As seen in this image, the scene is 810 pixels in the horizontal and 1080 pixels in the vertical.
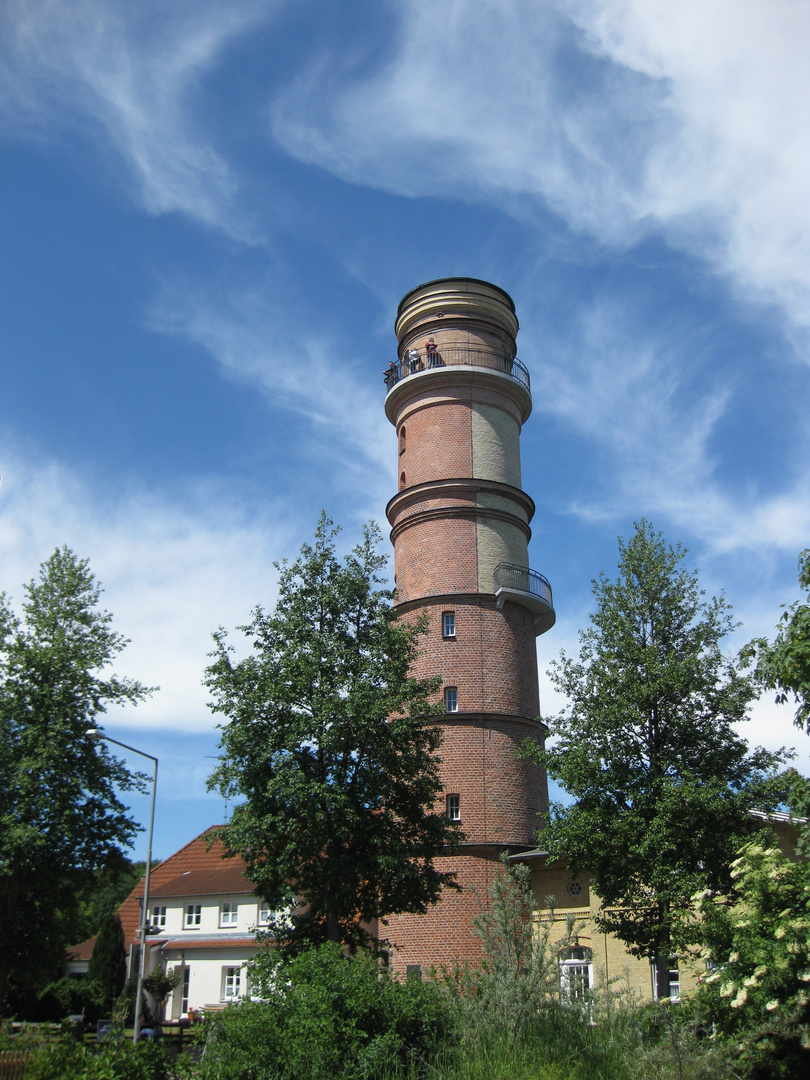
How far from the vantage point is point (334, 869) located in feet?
58.6

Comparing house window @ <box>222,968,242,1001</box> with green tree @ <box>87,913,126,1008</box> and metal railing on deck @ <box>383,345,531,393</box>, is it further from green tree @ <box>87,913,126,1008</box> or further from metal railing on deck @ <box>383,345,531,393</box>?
metal railing on deck @ <box>383,345,531,393</box>

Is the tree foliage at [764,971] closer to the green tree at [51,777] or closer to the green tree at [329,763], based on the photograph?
the green tree at [329,763]

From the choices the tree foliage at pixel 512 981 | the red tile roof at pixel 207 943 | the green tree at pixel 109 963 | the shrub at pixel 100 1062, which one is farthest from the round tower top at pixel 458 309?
the green tree at pixel 109 963

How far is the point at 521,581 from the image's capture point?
93.6ft

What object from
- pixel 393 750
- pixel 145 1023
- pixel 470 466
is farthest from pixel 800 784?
pixel 145 1023

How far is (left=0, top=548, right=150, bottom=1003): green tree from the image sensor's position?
21109 mm

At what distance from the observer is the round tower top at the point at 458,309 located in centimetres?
3197

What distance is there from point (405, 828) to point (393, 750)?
68.8 inches

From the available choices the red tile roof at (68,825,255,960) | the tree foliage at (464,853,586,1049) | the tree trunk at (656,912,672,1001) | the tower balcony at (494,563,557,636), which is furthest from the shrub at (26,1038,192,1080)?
the red tile roof at (68,825,255,960)

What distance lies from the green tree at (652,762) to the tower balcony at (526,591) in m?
6.29

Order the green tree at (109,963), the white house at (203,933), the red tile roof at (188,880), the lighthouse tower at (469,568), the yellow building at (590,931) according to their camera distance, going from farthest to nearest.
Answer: the red tile roof at (188,880), the white house at (203,933), the green tree at (109,963), the lighthouse tower at (469,568), the yellow building at (590,931)

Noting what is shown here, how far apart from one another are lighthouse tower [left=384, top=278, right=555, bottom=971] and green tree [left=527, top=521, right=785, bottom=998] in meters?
5.27

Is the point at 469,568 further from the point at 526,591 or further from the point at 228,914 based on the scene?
the point at 228,914

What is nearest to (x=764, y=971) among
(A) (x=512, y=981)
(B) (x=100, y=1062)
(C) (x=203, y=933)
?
(A) (x=512, y=981)
